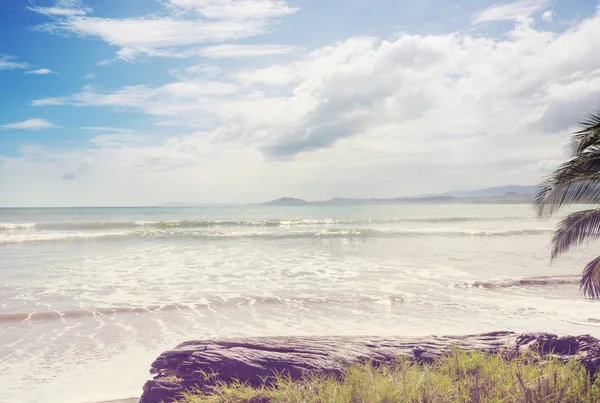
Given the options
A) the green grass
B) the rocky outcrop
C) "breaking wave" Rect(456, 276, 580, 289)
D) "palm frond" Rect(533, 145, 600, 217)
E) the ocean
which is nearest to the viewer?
the green grass

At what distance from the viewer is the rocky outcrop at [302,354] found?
4801mm

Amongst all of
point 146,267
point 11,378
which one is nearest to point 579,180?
point 11,378

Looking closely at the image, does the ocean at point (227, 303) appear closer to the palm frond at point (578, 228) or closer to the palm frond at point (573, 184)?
the palm frond at point (578, 228)

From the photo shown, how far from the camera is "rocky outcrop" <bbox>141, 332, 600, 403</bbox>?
15.8 ft

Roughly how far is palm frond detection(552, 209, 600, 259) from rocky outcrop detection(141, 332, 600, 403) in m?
2.11

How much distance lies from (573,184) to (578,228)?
0.69m

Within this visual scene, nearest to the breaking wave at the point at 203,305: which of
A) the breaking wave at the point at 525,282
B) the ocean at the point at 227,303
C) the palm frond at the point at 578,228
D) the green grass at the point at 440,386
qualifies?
the ocean at the point at 227,303

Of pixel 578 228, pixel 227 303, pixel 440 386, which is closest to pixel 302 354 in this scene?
pixel 440 386

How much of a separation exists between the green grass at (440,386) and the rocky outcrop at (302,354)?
151 mm

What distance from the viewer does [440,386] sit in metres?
4.06

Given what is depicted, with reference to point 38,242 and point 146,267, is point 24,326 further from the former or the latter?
point 38,242

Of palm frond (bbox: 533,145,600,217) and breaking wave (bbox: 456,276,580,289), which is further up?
palm frond (bbox: 533,145,600,217)

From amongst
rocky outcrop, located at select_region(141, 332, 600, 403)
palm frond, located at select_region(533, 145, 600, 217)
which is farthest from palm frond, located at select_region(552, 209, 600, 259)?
rocky outcrop, located at select_region(141, 332, 600, 403)

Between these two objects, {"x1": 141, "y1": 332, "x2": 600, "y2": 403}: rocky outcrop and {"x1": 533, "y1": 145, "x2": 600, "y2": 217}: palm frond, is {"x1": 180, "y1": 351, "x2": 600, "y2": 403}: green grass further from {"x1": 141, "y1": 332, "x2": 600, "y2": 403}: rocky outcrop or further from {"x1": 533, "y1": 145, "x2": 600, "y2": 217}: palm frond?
{"x1": 533, "y1": 145, "x2": 600, "y2": 217}: palm frond
